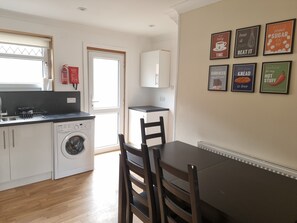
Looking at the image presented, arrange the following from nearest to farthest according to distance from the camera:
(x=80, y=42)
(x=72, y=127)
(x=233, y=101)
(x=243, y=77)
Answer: (x=243, y=77), (x=233, y=101), (x=72, y=127), (x=80, y=42)

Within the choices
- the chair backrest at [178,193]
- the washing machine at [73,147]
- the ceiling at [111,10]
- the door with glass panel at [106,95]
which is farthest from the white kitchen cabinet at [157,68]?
the chair backrest at [178,193]

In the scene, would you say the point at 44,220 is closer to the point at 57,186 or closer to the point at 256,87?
the point at 57,186

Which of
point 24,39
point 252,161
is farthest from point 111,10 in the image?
point 252,161

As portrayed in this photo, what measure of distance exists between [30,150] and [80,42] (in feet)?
6.34

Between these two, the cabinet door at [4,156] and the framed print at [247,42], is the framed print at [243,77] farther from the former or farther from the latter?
the cabinet door at [4,156]

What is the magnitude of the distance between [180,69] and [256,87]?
1.06m

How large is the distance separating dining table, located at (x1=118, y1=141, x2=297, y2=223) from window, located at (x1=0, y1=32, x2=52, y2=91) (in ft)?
7.82

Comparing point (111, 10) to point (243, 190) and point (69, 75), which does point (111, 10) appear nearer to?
point (69, 75)

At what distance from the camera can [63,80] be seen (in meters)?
3.47

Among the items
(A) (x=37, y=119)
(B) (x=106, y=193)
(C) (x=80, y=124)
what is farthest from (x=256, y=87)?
(A) (x=37, y=119)

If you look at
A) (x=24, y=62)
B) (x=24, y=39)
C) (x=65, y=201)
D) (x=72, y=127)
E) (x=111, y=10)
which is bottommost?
(x=65, y=201)

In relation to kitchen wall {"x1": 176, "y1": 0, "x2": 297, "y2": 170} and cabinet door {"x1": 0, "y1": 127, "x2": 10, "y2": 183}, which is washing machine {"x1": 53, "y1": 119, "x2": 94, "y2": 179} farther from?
kitchen wall {"x1": 176, "y1": 0, "x2": 297, "y2": 170}

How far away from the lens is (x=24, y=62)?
3268 mm

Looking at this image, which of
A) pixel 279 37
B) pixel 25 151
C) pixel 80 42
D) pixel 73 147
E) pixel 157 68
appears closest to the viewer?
pixel 279 37
